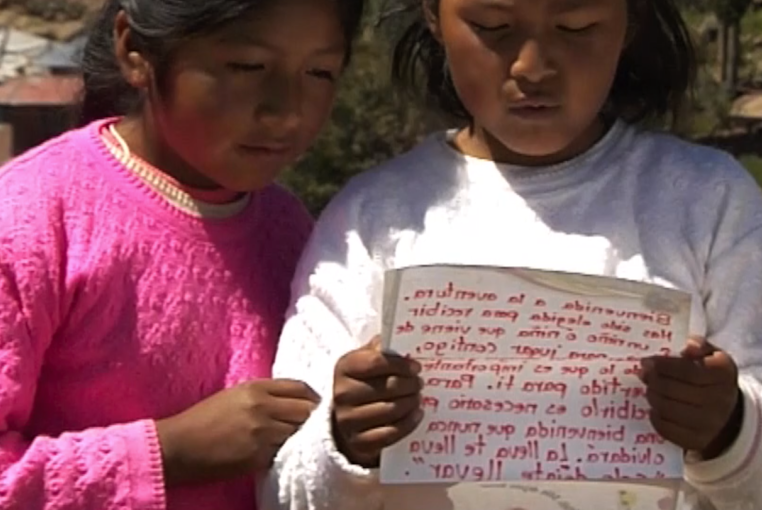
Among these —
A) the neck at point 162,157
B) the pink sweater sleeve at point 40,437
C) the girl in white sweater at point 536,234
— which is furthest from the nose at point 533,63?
the pink sweater sleeve at point 40,437

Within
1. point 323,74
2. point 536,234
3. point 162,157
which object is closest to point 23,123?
point 162,157

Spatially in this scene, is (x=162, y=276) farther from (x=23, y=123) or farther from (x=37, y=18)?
(x=37, y=18)

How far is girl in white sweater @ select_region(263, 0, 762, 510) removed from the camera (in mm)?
1464

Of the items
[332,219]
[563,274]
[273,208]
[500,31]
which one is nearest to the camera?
[563,274]

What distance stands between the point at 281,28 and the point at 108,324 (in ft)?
1.11

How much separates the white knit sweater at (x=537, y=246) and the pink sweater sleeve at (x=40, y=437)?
136 mm

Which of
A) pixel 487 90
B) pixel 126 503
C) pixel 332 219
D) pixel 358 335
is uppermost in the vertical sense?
pixel 487 90

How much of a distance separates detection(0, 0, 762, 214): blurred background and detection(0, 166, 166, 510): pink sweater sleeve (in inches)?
15.0

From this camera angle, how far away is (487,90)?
1576 millimetres

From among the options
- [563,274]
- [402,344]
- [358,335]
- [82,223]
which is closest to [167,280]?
[82,223]

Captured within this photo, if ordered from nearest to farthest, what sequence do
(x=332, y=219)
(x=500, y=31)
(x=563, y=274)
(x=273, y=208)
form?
(x=563, y=274) → (x=500, y=31) → (x=332, y=219) → (x=273, y=208)

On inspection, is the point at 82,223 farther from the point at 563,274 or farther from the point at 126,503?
the point at 563,274

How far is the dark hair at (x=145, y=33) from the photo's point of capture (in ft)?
5.20

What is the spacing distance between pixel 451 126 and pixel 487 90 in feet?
0.83
